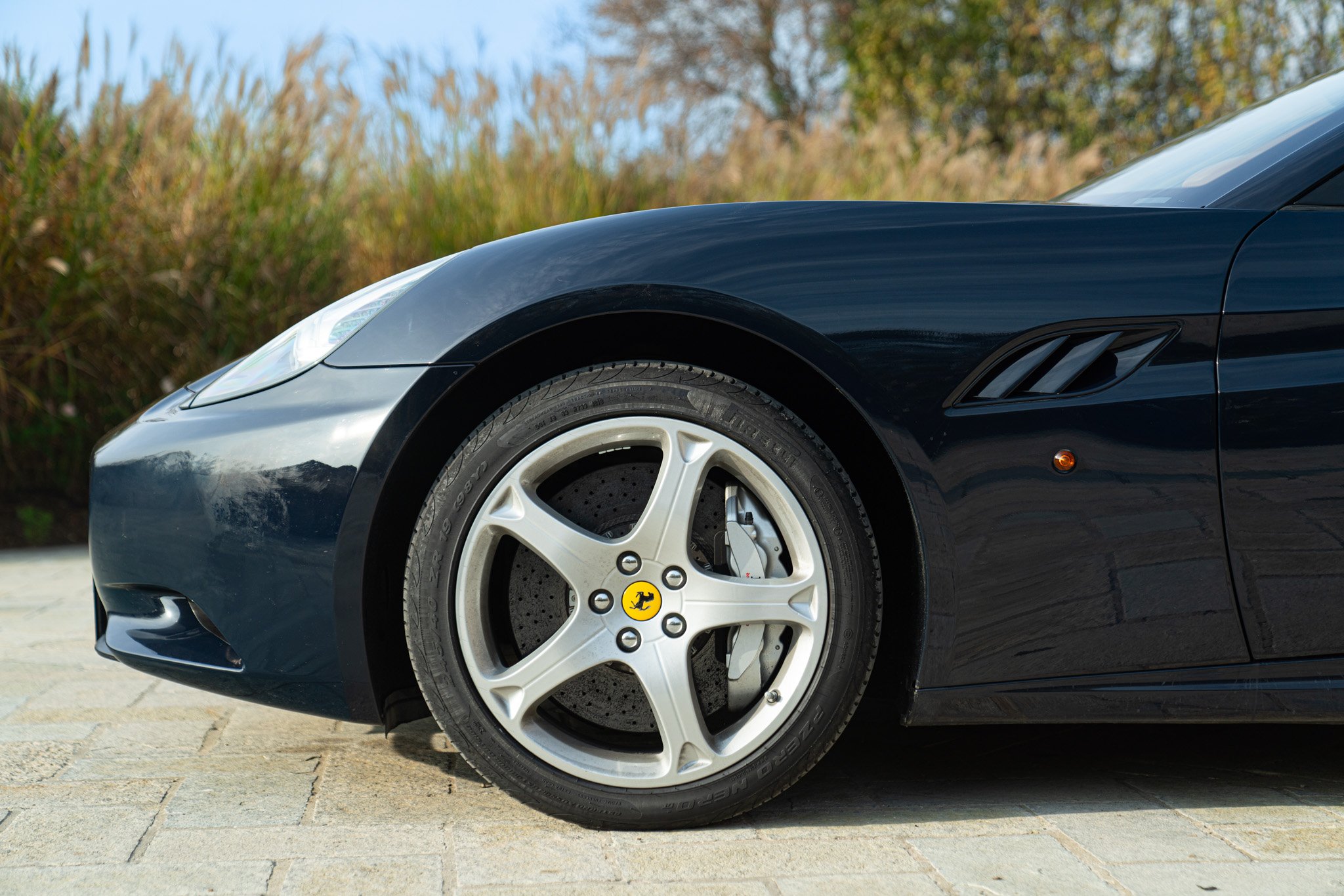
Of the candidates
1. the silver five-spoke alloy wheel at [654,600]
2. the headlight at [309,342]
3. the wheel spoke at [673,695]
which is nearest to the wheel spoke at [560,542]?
the silver five-spoke alloy wheel at [654,600]

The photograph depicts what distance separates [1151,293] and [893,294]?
1.27 feet

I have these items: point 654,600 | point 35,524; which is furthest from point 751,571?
point 35,524

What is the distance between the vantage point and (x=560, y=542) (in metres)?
1.76

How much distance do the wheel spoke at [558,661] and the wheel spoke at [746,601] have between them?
0.15 metres

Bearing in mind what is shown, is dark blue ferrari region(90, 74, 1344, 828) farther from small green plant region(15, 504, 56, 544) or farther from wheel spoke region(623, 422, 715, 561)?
small green plant region(15, 504, 56, 544)

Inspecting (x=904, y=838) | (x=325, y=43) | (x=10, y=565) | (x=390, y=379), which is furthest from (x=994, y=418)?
(x=325, y=43)

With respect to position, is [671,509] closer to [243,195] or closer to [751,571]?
[751,571]

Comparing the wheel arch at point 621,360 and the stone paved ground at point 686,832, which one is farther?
the wheel arch at point 621,360

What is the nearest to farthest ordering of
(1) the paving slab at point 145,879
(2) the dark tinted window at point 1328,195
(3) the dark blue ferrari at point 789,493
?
(1) the paving slab at point 145,879
(3) the dark blue ferrari at point 789,493
(2) the dark tinted window at point 1328,195

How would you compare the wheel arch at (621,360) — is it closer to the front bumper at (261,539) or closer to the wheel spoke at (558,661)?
the front bumper at (261,539)

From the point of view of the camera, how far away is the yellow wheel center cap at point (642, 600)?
1.77 metres

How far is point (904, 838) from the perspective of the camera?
1.78m

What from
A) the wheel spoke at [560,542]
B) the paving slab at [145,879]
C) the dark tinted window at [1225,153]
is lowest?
the paving slab at [145,879]

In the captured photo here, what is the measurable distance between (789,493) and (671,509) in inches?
7.3
